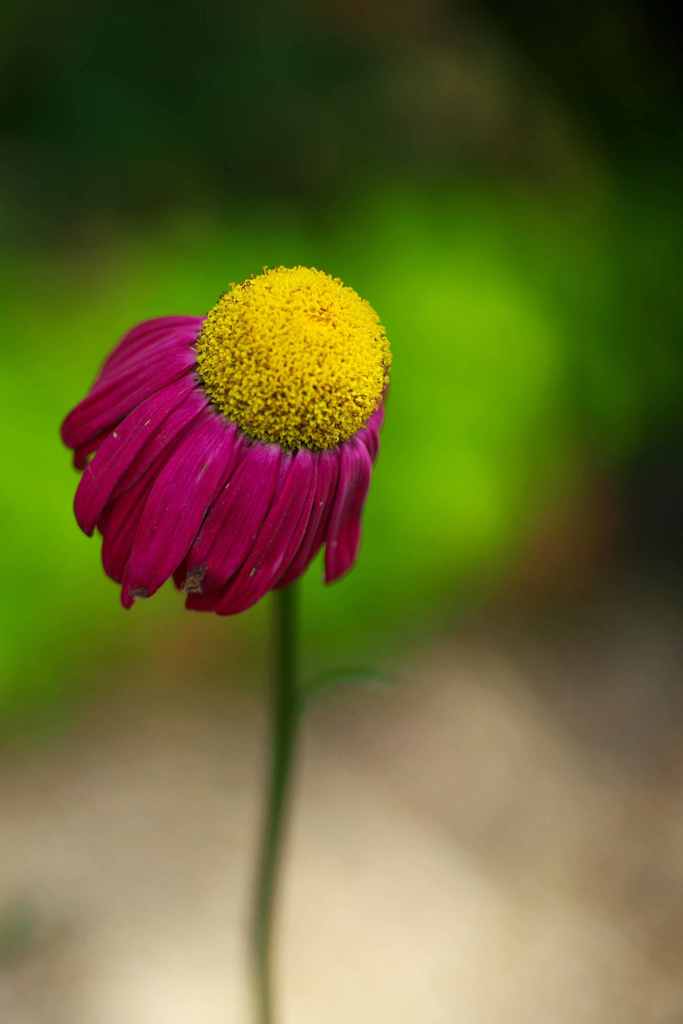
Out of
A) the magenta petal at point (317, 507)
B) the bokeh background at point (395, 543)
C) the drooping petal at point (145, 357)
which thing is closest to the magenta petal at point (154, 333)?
the drooping petal at point (145, 357)

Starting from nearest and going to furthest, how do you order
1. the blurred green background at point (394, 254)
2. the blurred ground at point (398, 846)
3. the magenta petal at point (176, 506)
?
1. the magenta petal at point (176, 506)
2. the blurred ground at point (398, 846)
3. the blurred green background at point (394, 254)

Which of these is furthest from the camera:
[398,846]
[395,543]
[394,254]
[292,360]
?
[394,254]

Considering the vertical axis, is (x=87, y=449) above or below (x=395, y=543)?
above

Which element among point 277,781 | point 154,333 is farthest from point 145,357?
point 277,781

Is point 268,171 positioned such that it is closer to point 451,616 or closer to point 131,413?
point 451,616

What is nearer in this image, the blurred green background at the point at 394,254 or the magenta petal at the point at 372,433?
the magenta petal at the point at 372,433

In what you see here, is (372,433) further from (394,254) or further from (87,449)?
(394,254)

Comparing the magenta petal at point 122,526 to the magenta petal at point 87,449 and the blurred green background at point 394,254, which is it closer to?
the magenta petal at point 87,449
